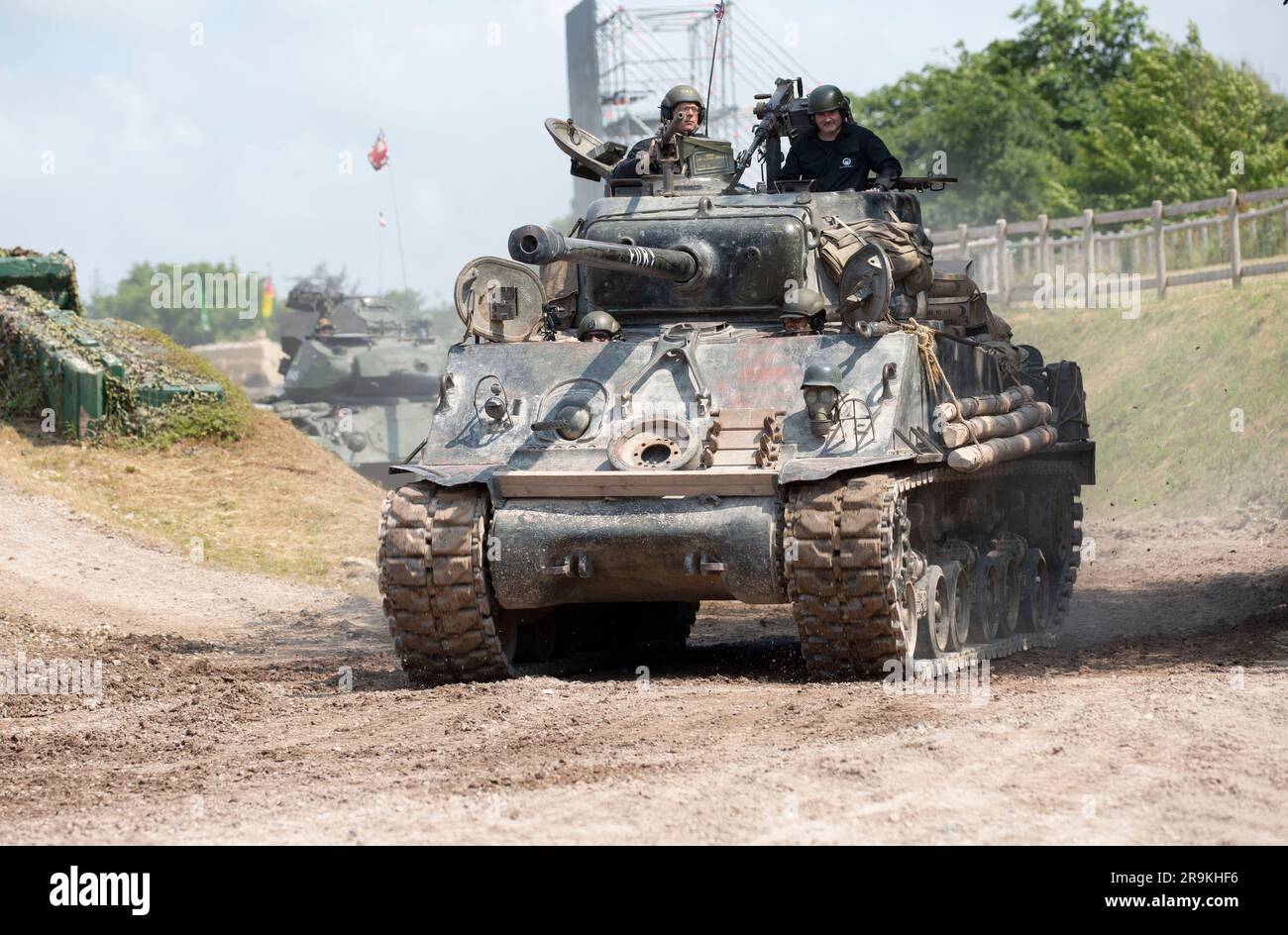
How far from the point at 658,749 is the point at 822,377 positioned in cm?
301

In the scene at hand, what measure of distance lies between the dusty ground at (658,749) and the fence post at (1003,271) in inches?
759

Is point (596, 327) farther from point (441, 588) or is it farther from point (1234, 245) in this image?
point (1234, 245)

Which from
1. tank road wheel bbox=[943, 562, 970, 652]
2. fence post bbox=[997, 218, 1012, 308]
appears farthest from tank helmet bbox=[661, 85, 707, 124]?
fence post bbox=[997, 218, 1012, 308]

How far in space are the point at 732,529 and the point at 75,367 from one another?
12133 millimetres

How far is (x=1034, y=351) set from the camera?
15.3 m

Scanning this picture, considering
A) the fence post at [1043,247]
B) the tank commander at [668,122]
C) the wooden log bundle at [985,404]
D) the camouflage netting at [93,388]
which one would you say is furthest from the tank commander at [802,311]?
the fence post at [1043,247]

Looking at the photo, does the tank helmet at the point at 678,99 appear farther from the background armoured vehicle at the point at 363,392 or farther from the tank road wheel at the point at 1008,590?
the background armoured vehicle at the point at 363,392

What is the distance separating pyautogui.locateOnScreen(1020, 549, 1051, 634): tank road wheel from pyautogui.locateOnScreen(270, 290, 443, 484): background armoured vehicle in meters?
14.9

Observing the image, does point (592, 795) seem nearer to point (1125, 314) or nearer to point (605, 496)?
point (605, 496)

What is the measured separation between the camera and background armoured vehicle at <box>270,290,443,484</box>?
93.8 ft

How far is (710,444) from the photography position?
10484 mm

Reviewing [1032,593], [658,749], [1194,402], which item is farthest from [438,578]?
[1194,402]
